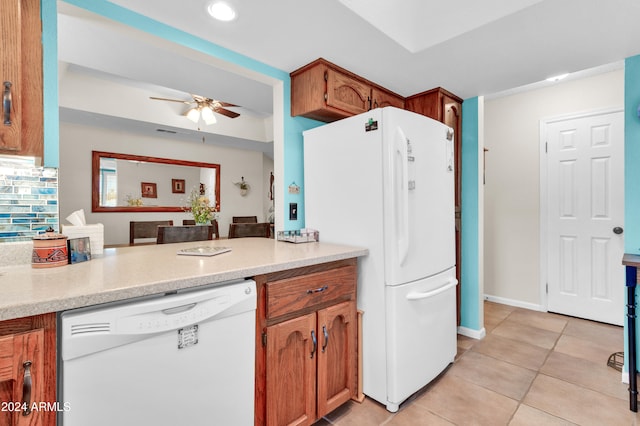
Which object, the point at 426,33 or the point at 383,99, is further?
the point at 383,99

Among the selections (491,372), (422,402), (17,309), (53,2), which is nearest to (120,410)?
(17,309)

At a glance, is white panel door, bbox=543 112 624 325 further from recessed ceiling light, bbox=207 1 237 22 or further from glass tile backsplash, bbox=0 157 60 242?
glass tile backsplash, bbox=0 157 60 242

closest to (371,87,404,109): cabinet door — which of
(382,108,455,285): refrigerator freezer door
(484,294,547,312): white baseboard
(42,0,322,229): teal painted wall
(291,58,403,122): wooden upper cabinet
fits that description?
(291,58,403,122): wooden upper cabinet

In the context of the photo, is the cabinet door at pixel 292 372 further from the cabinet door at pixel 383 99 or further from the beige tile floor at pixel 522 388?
the cabinet door at pixel 383 99

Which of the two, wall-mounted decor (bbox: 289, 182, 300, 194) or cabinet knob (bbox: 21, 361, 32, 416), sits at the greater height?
wall-mounted decor (bbox: 289, 182, 300, 194)

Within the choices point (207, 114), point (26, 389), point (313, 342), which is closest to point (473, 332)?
point (313, 342)

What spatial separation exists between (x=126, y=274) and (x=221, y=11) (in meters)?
1.31

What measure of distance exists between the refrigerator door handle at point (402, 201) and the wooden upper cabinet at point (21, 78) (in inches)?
61.7

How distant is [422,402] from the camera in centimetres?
175

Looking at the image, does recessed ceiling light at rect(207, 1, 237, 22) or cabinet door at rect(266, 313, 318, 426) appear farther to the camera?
recessed ceiling light at rect(207, 1, 237, 22)

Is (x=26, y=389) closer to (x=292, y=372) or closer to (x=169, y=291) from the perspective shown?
(x=169, y=291)

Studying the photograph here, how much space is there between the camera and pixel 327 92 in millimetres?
2000

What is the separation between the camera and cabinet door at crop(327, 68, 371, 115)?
2.02 meters

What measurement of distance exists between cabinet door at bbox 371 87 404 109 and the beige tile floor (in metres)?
2.02
